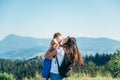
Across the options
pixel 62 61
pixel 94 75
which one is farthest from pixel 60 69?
pixel 94 75

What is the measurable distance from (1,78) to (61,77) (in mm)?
81057

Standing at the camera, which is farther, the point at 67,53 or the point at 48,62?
the point at 67,53

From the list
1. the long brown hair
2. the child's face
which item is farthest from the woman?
the child's face

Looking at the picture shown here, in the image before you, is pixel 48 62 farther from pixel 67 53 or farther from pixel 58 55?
pixel 67 53

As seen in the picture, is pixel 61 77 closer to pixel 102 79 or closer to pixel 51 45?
pixel 51 45

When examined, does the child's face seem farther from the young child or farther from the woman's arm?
the woman's arm

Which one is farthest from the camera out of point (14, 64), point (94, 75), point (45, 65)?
point (14, 64)

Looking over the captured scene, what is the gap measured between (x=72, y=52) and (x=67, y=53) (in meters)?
0.13

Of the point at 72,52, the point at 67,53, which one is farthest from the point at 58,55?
the point at 72,52

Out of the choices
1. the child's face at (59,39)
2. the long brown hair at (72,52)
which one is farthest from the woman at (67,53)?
the child's face at (59,39)

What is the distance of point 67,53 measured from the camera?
26.3 feet

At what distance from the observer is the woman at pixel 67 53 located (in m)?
7.91

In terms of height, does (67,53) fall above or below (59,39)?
below

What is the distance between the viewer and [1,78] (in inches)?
3450
